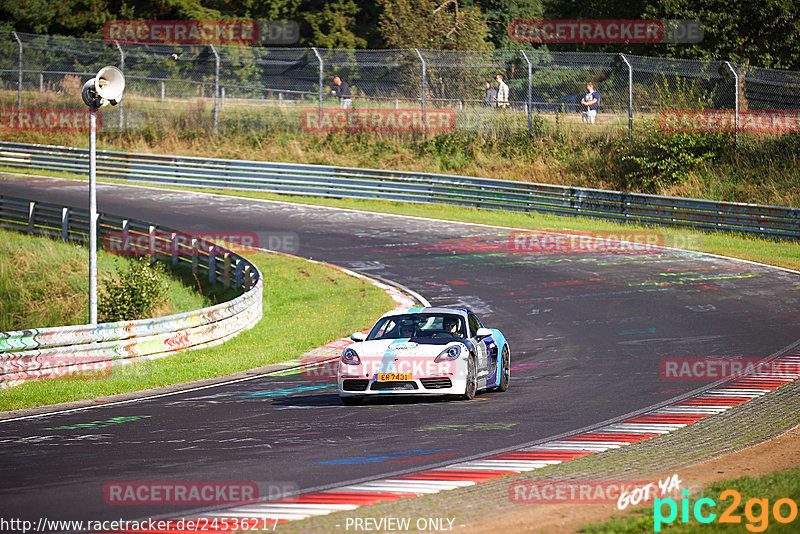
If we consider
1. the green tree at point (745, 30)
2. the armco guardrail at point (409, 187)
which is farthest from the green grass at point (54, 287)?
the green tree at point (745, 30)

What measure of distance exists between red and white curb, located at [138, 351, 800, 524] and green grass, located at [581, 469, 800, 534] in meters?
1.64

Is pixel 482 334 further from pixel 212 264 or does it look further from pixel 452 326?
pixel 212 264

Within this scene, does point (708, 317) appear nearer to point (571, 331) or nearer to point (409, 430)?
point (571, 331)

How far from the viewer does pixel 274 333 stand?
19.4 m

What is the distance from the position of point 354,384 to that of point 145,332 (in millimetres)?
5366

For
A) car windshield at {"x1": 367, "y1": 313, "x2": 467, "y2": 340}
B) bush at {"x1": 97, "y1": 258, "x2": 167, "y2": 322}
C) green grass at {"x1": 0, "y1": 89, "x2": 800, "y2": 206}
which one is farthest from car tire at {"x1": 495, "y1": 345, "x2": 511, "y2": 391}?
green grass at {"x1": 0, "y1": 89, "x2": 800, "y2": 206}

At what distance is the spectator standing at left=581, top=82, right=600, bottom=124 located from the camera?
115ft

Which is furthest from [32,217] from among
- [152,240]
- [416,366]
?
[416,366]

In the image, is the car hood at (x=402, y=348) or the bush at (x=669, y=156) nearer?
the car hood at (x=402, y=348)

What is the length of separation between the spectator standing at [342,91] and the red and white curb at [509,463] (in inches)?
Result: 1086

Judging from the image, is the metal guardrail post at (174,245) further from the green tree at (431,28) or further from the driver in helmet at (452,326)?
the green tree at (431,28)

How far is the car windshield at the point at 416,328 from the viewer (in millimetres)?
13039

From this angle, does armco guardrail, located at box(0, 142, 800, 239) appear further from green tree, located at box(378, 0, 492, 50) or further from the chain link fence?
green tree, located at box(378, 0, 492, 50)

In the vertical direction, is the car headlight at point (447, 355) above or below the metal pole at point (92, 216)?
below
